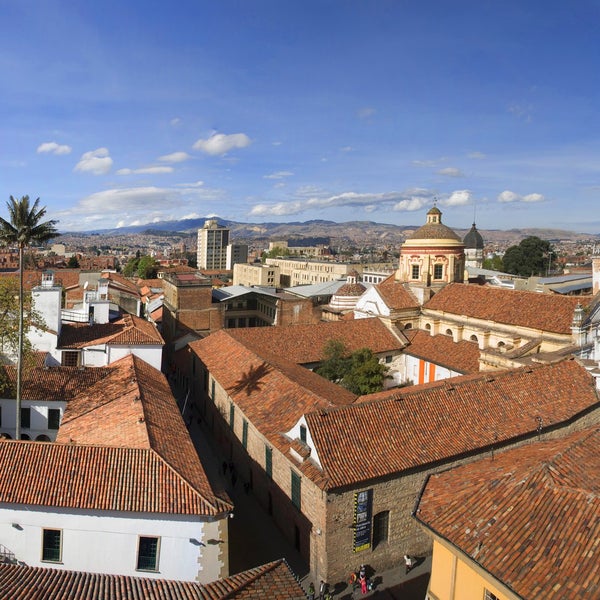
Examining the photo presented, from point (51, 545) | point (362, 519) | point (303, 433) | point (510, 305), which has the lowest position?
point (362, 519)

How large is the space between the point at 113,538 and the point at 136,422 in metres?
4.95

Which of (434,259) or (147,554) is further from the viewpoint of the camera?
(434,259)

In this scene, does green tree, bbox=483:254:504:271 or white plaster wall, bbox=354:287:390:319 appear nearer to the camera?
white plaster wall, bbox=354:287:390:319

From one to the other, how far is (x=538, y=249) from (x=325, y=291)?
49512 mm

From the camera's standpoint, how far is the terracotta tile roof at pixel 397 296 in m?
39.4

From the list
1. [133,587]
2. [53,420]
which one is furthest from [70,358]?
[133,587]

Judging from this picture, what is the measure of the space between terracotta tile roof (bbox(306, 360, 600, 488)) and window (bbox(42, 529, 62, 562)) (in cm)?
817

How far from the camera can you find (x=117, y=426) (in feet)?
63.8

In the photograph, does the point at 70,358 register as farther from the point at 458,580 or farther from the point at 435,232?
the point at 435,232

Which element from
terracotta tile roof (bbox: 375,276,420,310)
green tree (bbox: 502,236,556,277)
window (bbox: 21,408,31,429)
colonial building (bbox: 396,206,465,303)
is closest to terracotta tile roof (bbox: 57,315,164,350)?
window (bbox: 21,408,31,429)

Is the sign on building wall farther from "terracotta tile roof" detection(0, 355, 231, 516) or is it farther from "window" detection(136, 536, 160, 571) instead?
"window" detection(136, 536, 160, 571)

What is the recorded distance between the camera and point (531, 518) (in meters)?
12.0

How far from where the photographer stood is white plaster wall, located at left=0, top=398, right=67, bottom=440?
942 inches

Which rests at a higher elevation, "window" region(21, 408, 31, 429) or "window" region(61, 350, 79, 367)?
"window" region(61, 350, 79, 367)
